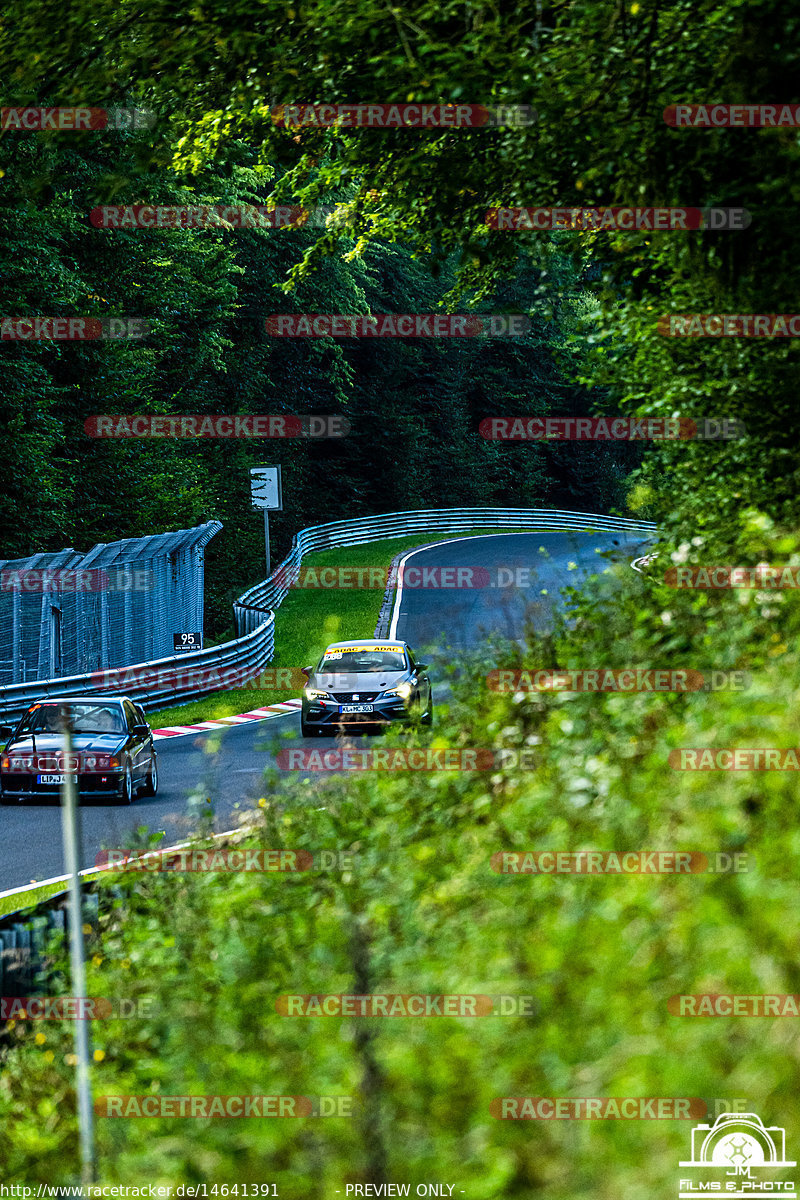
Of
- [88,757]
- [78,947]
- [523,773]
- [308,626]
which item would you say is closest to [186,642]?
[308,626]

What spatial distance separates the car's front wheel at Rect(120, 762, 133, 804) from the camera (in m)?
15.8

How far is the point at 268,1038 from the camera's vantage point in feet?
18.4

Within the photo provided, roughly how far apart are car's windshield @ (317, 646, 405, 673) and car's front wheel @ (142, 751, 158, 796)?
5.07m

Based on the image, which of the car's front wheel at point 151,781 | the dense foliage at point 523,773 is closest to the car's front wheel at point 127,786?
the car's front wheel at point 151,781

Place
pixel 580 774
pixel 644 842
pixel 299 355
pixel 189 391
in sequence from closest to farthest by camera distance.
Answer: pixel 644 842
pixel 580 774
pixel 189 391
pixel 299 355

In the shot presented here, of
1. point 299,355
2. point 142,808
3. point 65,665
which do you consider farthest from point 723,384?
point 299,355

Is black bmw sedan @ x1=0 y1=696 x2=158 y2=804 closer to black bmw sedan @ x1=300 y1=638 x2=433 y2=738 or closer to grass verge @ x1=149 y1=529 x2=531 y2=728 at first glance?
black bmw sedan @ x1=300 y1=638 x2=433 y2=738

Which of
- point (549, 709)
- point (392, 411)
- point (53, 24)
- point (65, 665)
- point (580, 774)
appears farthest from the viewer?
point (392, 411)

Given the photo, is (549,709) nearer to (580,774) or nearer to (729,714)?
(580,774)

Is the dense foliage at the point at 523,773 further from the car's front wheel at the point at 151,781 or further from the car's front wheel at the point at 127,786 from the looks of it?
the car's front wheel at the point at 151,781

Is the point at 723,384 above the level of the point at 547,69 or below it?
below

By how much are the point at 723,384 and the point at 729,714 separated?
560 cm

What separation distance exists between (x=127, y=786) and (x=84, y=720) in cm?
138

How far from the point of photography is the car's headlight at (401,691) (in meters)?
20.8
